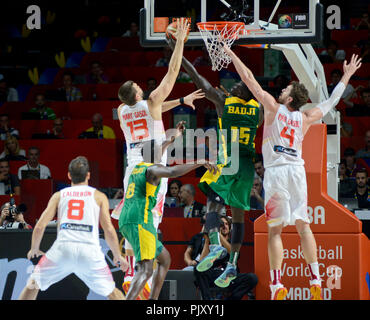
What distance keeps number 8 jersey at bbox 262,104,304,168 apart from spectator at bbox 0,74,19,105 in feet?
29.4

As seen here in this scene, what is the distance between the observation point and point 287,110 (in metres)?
9.22

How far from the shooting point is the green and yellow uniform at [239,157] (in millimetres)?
9344

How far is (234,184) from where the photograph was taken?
370 inches

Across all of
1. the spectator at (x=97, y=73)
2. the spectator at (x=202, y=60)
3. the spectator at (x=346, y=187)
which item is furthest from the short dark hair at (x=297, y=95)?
the spectator at (x=97, y=73)

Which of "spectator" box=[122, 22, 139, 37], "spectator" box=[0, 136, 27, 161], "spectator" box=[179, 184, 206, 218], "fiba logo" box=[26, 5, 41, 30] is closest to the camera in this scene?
"spectator" box=[179, 184, 206, 218]

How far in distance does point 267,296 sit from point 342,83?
2.75 metres

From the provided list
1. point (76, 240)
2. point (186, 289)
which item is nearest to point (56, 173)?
point (186, 289)

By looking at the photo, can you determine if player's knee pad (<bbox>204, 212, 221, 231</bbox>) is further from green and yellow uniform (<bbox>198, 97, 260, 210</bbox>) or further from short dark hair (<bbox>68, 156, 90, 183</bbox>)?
short dark hair (<bbox>68, 156, 90, 183</bbox>)

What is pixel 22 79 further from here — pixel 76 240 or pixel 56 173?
pixel 76 240

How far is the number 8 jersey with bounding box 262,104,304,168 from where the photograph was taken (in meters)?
9.08

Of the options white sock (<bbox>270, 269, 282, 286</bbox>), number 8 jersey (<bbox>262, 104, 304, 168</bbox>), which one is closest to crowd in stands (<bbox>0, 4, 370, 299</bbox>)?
white sock (<bbox>270, 269, 282, 286</bbox>)

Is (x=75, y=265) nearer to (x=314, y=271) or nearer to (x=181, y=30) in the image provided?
(x=314, y=271)

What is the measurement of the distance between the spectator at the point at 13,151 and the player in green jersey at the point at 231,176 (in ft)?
17.9

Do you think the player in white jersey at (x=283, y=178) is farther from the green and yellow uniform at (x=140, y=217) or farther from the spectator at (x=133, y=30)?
the spectator at (x=133, y=30)
